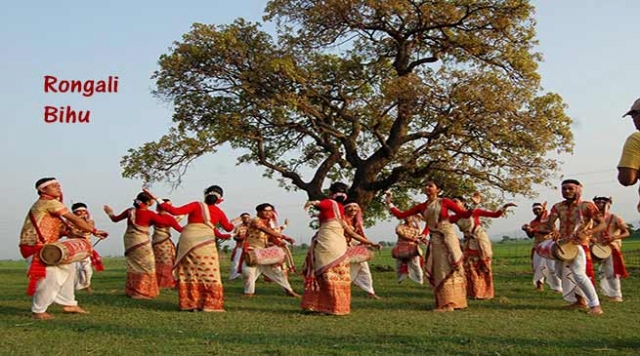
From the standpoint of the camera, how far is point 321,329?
736cm

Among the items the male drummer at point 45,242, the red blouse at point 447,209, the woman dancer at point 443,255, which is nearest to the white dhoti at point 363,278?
the woman dancer at point 443,255

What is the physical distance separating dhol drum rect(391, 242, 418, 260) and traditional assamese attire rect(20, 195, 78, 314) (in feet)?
21.8

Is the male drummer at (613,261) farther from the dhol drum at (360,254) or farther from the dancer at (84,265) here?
the dancer at (84,265)

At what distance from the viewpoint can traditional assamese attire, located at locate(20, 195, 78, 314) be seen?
820 cm

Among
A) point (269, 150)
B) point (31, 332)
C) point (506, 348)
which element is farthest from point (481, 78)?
A: point (31, 332)

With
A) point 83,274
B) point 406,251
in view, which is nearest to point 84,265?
point 83,274

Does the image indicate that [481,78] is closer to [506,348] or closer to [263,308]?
[263,308]

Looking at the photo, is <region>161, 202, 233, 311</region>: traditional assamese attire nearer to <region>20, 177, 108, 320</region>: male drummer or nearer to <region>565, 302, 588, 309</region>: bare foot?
<region>20, 177, 108, 320</region>: male drummer

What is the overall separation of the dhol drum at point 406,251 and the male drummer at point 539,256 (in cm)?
223

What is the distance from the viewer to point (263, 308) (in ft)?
31.4

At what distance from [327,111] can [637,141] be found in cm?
1211

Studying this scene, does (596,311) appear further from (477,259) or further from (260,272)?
(260,272)

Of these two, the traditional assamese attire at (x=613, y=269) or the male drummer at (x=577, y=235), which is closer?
the male drummer at (x=577, y=235)

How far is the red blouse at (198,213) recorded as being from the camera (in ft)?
29.7
